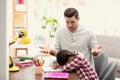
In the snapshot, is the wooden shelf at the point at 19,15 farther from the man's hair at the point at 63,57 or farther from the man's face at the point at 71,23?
the man's hair at the point at 63,57

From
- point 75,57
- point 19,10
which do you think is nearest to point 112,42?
point 19,10

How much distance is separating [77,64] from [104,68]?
634 millimetres

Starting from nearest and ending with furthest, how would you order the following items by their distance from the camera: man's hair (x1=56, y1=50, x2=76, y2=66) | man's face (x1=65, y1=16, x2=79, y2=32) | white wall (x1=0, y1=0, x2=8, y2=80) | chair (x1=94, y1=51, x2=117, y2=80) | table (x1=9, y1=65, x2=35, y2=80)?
white wall (x1=0, y1=0, x2=8, y2=80) < table (x1=9, y1=65, x2=35, y2=80) < man's hair (x1=56, y1=50, x2=76, y2=66) < chair (x1=94, y1=51, x2=117, y2=80) < man's face (x1=65, y1=16, x2=79, y2=32)

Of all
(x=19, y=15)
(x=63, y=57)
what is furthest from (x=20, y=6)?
(x=63, y=57)

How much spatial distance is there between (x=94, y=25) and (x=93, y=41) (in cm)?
233

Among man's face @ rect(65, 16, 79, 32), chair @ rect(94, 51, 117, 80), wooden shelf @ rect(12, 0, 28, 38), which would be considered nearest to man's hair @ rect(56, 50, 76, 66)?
chair @ rect(94, 51, 117, 80)

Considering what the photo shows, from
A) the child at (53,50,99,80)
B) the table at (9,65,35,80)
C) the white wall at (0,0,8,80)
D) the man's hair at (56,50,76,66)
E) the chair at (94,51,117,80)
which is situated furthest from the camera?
the chair at (94,51,117,80)

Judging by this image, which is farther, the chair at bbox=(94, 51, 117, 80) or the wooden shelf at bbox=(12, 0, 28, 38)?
the wooden shelf at bbox=(12, 0, 28, 38)

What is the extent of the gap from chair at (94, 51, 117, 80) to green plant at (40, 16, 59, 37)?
2.17m

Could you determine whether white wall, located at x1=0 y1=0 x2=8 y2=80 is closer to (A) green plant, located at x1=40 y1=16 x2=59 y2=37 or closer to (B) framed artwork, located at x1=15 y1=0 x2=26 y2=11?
(A) green plant, located at x1=40 y1=16 x2=59 y2=37

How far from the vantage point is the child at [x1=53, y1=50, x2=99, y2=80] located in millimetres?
1607

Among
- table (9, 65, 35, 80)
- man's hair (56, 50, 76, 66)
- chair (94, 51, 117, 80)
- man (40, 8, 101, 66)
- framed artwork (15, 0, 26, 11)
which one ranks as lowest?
chair (94, 51, 117, 80)

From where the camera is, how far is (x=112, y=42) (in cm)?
426

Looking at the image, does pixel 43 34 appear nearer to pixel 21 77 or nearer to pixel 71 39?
pixel 71 39
